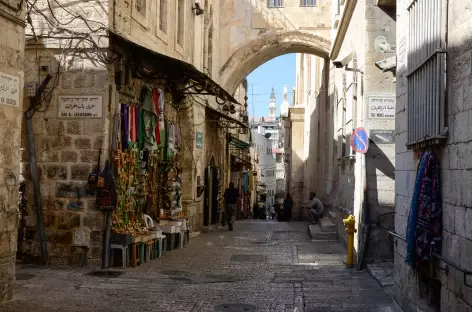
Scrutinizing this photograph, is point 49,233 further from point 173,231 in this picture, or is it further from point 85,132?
point 173,231

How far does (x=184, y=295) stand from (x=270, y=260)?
163 inches

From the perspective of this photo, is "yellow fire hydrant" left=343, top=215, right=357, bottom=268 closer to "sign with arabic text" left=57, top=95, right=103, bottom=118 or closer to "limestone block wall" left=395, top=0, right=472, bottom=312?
"limestone block wall" left=395, top=0, right=472, bottom=312

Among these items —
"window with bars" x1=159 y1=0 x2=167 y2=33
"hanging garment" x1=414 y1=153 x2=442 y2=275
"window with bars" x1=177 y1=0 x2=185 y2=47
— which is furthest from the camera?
"window with bars" x1=177 y1=0 x2=185 y2=47

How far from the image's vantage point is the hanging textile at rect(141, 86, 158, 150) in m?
12.0

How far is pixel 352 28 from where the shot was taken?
45.9 ft

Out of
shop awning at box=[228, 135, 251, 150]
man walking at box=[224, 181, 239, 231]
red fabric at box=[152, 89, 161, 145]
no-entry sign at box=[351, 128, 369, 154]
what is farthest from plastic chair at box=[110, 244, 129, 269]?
shop awning at box=[228, 135, 251, 150]

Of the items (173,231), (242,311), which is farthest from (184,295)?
(173,231)

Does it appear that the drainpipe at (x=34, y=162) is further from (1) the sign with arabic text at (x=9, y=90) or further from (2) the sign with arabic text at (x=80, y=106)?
(1) the sign with arabic text at (x=9, y=90)

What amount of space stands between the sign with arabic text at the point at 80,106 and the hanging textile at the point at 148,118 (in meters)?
1.64

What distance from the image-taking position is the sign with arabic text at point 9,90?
22.8 ft

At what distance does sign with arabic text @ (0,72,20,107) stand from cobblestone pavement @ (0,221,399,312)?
7.72ft

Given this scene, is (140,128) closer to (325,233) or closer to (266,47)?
(325,233)

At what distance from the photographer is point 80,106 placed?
10.5m

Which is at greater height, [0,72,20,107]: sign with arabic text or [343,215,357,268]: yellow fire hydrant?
[0,72,20,107]: sign with arabic text
